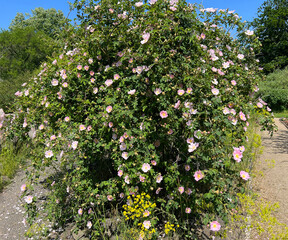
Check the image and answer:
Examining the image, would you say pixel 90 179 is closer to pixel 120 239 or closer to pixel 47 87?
pixel 120 239

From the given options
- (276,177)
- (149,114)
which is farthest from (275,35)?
(149,114)

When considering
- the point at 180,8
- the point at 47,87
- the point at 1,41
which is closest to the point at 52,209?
the point at 47,87

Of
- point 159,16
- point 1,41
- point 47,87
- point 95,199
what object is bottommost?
point 95,199

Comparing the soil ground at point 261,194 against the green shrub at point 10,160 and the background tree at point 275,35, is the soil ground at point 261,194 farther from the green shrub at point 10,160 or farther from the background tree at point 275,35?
the background tree at point 275,35

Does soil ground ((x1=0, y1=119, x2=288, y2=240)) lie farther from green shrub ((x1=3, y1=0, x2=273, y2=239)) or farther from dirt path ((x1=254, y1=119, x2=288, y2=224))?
green shrub ((x1=3, y1=0, x2=273, y2=239))

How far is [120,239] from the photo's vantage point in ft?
7.63

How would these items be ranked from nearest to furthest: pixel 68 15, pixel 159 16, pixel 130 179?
pixel 130 179
pixel 159 16
pixel 68 15

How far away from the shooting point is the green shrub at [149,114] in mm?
2062

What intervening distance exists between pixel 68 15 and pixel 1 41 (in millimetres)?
14745

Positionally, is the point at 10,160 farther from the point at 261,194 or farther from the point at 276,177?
the point at 276,177

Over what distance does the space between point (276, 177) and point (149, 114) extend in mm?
2661

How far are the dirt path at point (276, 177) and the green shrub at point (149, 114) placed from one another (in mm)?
1022

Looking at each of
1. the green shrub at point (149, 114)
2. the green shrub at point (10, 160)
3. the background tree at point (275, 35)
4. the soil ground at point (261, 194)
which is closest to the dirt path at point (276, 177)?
the soil ground at point (261, 194)

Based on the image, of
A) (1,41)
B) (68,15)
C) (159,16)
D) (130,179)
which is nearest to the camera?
(130,179)
